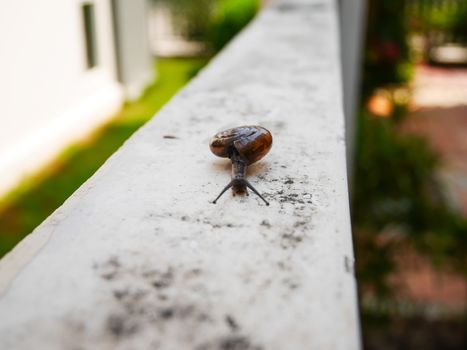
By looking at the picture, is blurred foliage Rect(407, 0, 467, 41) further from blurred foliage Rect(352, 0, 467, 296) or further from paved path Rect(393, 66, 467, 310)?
blurred foliage Rect(352, 0, 467, 296)

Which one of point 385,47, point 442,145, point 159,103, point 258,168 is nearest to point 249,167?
point 258,168

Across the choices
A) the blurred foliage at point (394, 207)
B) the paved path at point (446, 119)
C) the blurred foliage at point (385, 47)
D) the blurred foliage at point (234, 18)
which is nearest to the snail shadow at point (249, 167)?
the blurred foliage at point (394, 207)

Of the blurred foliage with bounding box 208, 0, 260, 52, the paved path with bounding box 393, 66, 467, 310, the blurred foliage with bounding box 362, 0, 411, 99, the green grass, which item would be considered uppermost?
the blurred foliage with bounding box 208, 0, 260, 52

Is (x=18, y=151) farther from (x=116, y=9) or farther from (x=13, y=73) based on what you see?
(x=116, y=9)

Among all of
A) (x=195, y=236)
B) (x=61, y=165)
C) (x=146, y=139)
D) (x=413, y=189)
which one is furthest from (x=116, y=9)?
(x=195, y=236)

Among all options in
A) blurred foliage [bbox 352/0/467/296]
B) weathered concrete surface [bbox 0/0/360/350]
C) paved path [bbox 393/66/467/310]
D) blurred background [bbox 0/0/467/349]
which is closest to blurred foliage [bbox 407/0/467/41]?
paved path [bbox 393/66/467/310]

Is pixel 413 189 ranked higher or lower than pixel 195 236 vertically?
lower
